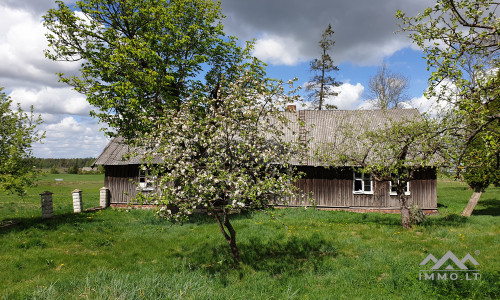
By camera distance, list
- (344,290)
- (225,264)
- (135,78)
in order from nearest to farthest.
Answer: (344,290), (225,264), (135,78)

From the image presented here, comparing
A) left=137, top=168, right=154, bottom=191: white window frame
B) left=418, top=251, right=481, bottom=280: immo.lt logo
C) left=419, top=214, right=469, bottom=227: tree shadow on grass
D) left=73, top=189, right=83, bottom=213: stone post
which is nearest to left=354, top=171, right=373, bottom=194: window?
left=419, top=214, right=469, bottom=227: tree shadow on grass

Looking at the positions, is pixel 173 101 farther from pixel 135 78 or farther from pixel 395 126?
pixel 395 126

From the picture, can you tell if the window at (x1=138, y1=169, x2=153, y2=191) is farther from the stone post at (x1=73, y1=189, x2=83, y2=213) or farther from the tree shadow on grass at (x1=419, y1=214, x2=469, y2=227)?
the tree shadow on grass at (x1=419, y1=214, x2=469, y2=227)

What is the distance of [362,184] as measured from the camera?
19.1 metres

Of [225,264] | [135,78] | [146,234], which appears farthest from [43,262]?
[135,78]

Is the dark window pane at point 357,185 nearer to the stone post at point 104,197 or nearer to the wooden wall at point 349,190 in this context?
the wooden wall at point 349,190

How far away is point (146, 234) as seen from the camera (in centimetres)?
1271

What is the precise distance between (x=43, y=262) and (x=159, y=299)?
597cm

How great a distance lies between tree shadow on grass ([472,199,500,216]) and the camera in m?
19.1

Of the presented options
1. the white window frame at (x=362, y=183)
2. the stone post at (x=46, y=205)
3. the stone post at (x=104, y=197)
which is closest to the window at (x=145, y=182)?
the stone post at (x=104, y=197)

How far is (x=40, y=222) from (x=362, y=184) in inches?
732

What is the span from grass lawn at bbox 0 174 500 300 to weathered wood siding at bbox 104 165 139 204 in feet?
21.1

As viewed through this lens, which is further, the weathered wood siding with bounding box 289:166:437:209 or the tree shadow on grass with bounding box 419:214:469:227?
the weathered wood siding with bounding box 289:166:437:209

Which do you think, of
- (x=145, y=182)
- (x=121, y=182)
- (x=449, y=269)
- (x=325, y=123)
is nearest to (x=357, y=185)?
(x=325, y=123)
